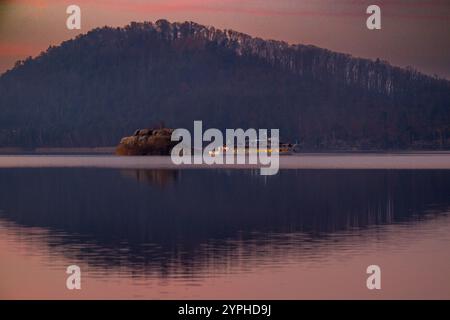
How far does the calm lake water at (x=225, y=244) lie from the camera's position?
29234 millimetres

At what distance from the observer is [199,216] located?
51750mm

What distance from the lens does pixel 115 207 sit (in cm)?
5706

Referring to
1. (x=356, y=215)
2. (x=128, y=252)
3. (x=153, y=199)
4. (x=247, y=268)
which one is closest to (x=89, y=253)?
(x=128, y=252)

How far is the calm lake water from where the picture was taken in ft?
95.9

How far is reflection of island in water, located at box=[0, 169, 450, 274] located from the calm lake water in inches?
2.6

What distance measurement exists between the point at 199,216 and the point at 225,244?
12.9 meters

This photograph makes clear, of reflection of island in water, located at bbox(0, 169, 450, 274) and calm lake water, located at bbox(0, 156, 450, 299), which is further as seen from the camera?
reflection of island in water, located at bbox(0, 169, 450, 274)

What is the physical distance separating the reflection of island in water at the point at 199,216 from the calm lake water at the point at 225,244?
2.6 inches

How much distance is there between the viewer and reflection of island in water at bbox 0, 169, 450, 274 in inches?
1444

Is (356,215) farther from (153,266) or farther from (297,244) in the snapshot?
(153,266)

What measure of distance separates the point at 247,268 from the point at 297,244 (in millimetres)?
6772

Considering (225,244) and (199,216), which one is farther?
(199,216)
